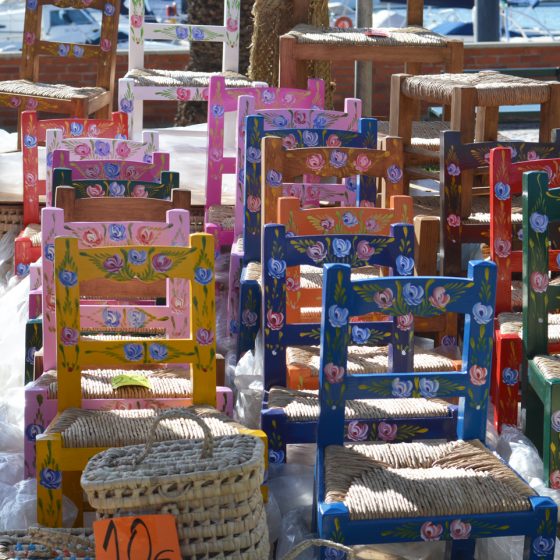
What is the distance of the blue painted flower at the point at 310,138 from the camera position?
148 inches

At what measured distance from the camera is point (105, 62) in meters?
6.34

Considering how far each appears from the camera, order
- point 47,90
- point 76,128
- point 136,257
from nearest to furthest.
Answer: point 136,257
point 76,128
point 47,90

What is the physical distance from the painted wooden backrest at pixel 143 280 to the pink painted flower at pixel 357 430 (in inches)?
12.9

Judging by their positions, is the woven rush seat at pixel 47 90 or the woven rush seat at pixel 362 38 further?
the woven rush seat at pixel 47 90

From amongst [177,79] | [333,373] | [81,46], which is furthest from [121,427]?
[81,46]

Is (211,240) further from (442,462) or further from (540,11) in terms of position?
(540,11)

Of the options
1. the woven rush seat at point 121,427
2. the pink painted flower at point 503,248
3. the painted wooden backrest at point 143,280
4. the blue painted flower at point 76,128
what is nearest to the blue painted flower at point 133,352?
the painted wooden backrest at point 143,280

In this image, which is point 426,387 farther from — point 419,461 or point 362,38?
point 362,38

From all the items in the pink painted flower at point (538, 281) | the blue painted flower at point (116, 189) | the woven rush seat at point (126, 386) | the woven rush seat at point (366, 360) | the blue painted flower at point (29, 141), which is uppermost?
the blue painted flower at point (29, 141)

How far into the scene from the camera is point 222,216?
4352 millimetres

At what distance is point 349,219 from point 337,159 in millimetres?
396

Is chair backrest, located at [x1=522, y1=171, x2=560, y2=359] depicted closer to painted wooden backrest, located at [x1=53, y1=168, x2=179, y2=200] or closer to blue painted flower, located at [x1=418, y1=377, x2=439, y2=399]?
blue painted flower, located at [x1=418, y1=377, x2=439, y2=399]

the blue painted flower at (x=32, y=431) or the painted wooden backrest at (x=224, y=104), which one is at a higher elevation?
the painted wooden backrest at (x=224, y=104)

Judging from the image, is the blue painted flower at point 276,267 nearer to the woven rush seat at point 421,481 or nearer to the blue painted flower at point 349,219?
the blue painted flower at point 349,219
